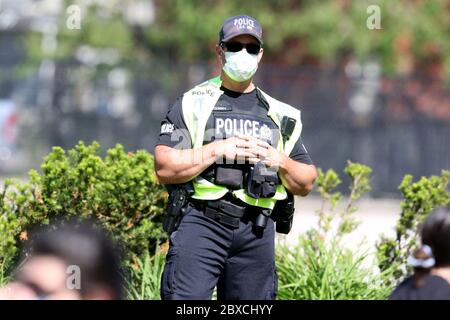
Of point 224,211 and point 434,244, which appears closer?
point 434,244

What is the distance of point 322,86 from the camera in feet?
55.3

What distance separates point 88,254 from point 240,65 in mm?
2125

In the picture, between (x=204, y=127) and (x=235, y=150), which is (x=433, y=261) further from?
(x=204, y=127)

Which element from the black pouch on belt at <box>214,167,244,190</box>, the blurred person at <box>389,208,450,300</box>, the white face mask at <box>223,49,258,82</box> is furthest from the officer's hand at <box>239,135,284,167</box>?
the blurred person at <box>389,208,450,300</box>

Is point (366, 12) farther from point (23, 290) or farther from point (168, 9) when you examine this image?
point (23, 290)

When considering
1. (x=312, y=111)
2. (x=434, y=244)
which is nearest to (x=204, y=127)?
(x=434, y=244)

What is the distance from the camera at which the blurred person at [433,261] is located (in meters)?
4.12

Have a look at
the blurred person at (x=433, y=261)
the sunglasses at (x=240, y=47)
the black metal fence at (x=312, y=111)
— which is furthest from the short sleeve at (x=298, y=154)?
the black metal fence at (x=312, y=111)

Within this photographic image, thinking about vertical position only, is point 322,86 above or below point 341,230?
above

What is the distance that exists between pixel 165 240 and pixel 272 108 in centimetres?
175

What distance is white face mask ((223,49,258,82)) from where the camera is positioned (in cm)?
514

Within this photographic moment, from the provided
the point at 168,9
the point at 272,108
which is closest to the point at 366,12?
the point at 168,9

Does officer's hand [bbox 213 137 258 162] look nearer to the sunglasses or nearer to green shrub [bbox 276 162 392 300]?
the sunglasses

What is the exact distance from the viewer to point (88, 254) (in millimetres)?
3219
